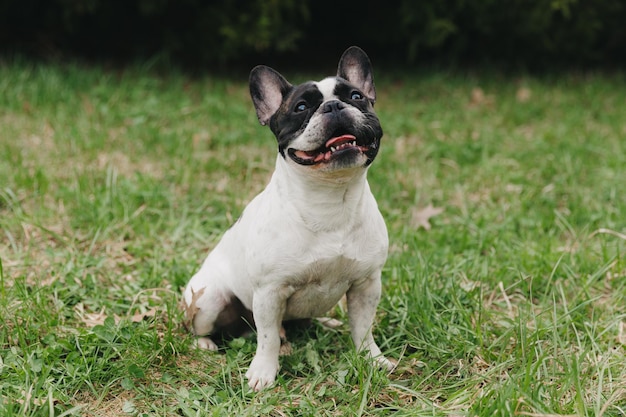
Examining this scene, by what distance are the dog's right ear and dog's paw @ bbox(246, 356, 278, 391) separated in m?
0.98

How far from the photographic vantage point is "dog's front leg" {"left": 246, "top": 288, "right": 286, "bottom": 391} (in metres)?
2.97

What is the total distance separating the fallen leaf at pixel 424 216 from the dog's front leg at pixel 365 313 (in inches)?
57.7

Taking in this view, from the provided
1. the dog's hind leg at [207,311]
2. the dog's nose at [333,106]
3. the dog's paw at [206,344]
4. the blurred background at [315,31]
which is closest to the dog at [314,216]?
the dog's nose at [333,106]

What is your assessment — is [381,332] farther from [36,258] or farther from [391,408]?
[36,258]

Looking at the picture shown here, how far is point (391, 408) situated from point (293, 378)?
499 mm

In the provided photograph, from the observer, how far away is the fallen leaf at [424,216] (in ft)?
15.0

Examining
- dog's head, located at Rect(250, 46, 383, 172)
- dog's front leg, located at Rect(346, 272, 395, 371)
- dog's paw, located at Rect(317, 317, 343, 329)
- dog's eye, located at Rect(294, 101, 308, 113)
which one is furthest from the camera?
dog's paw, located at Rect(317, 317, 343, 329)

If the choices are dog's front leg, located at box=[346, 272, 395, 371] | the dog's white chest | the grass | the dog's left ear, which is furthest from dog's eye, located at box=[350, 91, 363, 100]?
the grass

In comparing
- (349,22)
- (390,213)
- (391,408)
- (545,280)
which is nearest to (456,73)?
(349,22)

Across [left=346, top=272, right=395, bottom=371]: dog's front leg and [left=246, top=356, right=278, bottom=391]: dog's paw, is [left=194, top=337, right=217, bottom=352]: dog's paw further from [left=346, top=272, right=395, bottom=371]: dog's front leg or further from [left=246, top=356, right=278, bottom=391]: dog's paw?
[left=346, top=272, right=395, bottom=371]: dog's front leg

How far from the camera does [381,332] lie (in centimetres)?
340

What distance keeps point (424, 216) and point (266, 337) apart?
6.24ft

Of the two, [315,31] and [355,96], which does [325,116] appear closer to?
[355,96]

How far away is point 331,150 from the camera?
2.71m
